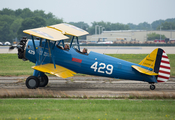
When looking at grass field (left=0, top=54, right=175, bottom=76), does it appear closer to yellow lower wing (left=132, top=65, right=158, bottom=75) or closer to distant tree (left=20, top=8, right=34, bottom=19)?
yellow lower wing (left=132, top=65, right=158, bottom=75)

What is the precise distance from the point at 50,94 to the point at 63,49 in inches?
131

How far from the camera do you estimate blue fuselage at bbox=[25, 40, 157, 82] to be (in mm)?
12625

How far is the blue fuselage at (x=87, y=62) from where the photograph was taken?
41.4ft

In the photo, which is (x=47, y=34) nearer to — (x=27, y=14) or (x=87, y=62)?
(x=87, y=62)

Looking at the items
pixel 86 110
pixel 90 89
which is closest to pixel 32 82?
pixel 90 89

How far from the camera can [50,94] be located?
11.0 meters

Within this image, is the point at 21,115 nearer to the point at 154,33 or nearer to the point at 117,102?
the point at 117,102

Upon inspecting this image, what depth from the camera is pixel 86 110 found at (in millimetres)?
8273

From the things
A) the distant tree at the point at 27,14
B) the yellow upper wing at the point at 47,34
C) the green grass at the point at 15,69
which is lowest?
the green grass at the point at 15,69

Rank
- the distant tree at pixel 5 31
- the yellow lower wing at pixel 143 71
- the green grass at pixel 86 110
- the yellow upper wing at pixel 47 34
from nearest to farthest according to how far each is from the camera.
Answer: the green grass at pixel 86 110 → the yellow upper wing at pixel 47 34 → the yellow lower wing at pixel 143 71 → the distant tree at pixel 5 31

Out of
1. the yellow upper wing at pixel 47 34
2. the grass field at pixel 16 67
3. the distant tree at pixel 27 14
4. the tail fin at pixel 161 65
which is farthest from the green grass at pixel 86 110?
the distant tree at pixel 27 14

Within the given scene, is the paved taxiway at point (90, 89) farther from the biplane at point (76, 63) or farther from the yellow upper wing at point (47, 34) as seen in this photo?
the yellow upper wing at point (47, 34)

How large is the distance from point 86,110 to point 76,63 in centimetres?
521

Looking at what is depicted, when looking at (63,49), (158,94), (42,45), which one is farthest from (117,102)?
(42,45)
